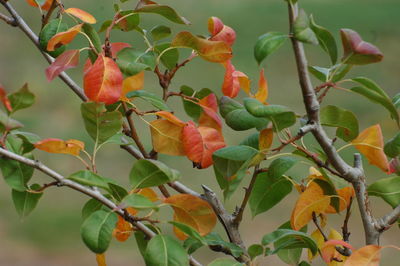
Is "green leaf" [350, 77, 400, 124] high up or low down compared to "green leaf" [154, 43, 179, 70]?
up

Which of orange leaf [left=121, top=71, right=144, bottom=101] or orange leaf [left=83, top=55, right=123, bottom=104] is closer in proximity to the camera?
orange leaf [left=83, top=55, right=123, bottom=104]

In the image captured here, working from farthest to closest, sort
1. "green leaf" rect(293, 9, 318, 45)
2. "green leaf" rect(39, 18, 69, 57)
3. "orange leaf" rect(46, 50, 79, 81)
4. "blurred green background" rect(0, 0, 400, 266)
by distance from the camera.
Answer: "blurred green background" rect(0, 0, 400, 266), "green leaf" rect(39, 18, 69, 57), "orange leaf" rect(46, 50, 79, 81), "green leaf" rect(293, 9, 318, 45)


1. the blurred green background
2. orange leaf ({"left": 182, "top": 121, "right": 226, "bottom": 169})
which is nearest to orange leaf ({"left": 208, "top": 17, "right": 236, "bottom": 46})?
orange leaf ({"left": 182, "top": 121, "right": 226, "bottom": 169})

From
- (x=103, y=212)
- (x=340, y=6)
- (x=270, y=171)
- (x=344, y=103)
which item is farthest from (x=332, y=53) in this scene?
(x=340, y=6)

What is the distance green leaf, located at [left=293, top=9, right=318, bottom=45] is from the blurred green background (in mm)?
1943

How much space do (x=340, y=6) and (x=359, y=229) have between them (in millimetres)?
2366

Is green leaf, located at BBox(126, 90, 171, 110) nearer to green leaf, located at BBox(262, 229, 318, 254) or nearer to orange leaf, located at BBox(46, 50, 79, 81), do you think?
orange leaf, located at BBox(46, 50, 79, 81)

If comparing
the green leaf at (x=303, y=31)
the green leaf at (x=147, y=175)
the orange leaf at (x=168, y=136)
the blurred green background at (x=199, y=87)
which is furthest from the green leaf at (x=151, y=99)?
the blurred green background at (x=199, y=87)

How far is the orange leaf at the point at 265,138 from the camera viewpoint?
784 mm

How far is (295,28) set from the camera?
2.14 feet

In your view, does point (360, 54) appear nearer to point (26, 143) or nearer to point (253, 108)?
point (253, 108)

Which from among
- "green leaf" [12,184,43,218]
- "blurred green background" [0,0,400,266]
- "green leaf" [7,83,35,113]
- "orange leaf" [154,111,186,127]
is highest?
"green leaf" [7,83,35,113]

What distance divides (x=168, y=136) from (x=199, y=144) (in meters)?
0.04

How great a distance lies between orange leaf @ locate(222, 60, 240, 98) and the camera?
88 cm
